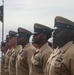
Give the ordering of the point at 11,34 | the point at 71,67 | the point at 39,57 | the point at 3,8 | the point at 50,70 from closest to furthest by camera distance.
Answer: the point at 71,67 < the point at 50,70 < the point at 39,57 < the point at 11,34 < the point at 3,8

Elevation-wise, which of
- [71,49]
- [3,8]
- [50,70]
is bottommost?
[3,8]

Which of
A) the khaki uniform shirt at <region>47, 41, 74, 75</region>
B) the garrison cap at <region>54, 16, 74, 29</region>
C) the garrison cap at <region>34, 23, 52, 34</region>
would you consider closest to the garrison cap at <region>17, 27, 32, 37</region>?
the garrison cap at <region>34, 23, 52, 34</region>

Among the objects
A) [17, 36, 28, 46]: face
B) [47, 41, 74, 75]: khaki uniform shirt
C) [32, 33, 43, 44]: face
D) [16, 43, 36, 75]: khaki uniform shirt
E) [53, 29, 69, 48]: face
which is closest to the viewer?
[47, 41, 74, 75]: khaki uniform shirt

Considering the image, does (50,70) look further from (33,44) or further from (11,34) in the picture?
(11,34)

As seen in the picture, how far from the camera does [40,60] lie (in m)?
5.45

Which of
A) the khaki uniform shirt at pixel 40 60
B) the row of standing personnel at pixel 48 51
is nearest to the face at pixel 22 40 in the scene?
the row of standing personnel at pixel 48 51

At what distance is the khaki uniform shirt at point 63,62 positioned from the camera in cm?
410

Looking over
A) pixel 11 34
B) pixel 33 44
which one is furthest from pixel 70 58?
pixel 11 34

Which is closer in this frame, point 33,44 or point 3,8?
point 33,44

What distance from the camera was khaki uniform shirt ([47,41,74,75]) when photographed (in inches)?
161

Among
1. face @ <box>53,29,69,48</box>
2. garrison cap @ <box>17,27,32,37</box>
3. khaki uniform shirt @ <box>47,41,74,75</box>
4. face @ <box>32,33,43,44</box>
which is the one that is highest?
face @ <box>53,29,69,48</box>

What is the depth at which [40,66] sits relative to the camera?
551 cm

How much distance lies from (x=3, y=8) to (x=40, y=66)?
37.3 feet

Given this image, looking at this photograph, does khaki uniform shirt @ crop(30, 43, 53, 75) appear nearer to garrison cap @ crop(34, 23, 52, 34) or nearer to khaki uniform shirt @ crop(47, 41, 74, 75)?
garrison cap @ crop(34, 23, 52, 34)
